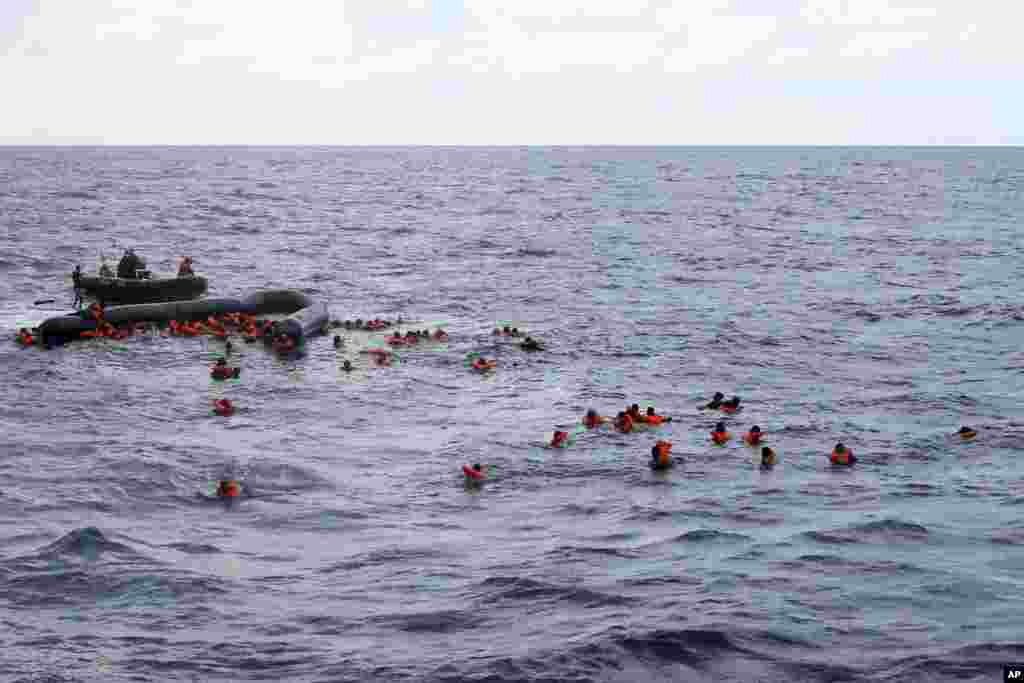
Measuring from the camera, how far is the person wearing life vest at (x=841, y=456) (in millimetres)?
25547

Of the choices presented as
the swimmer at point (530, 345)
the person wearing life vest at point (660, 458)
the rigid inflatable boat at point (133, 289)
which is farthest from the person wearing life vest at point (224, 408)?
the rigid inflatable boat at point (133, 289)

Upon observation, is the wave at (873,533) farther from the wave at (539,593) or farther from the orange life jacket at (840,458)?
the wave at (539,593)

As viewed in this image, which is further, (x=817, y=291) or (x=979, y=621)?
(x=817, y=291)

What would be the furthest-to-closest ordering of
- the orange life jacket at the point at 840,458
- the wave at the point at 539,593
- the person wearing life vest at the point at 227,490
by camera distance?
the orange life jacket at the point at 840,458, the person wearing life vest at the point at 227,490, the wave at the point at 539,593

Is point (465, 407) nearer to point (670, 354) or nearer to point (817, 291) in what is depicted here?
point (670, 354)

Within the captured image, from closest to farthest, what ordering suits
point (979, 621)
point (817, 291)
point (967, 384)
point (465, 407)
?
point (979, 621), point (465, 407), point (967, 384), point (817, 291)

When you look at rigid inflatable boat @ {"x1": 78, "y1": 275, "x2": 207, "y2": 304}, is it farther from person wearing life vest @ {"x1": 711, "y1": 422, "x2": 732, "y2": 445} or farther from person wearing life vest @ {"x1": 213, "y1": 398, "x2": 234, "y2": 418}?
person wearing life vest @ {"x1": 711, "y1": 422, "x2": 732, "y2": 445}

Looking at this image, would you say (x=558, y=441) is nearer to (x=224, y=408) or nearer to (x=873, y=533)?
(x=873, y=533)

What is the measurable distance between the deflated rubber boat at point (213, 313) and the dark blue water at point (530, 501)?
50.4 inches

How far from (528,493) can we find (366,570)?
5.35 meters

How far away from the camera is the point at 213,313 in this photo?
139 ft

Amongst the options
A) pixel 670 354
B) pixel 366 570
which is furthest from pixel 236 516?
pixel 670 354

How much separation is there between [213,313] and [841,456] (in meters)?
25.8

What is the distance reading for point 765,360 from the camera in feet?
127
